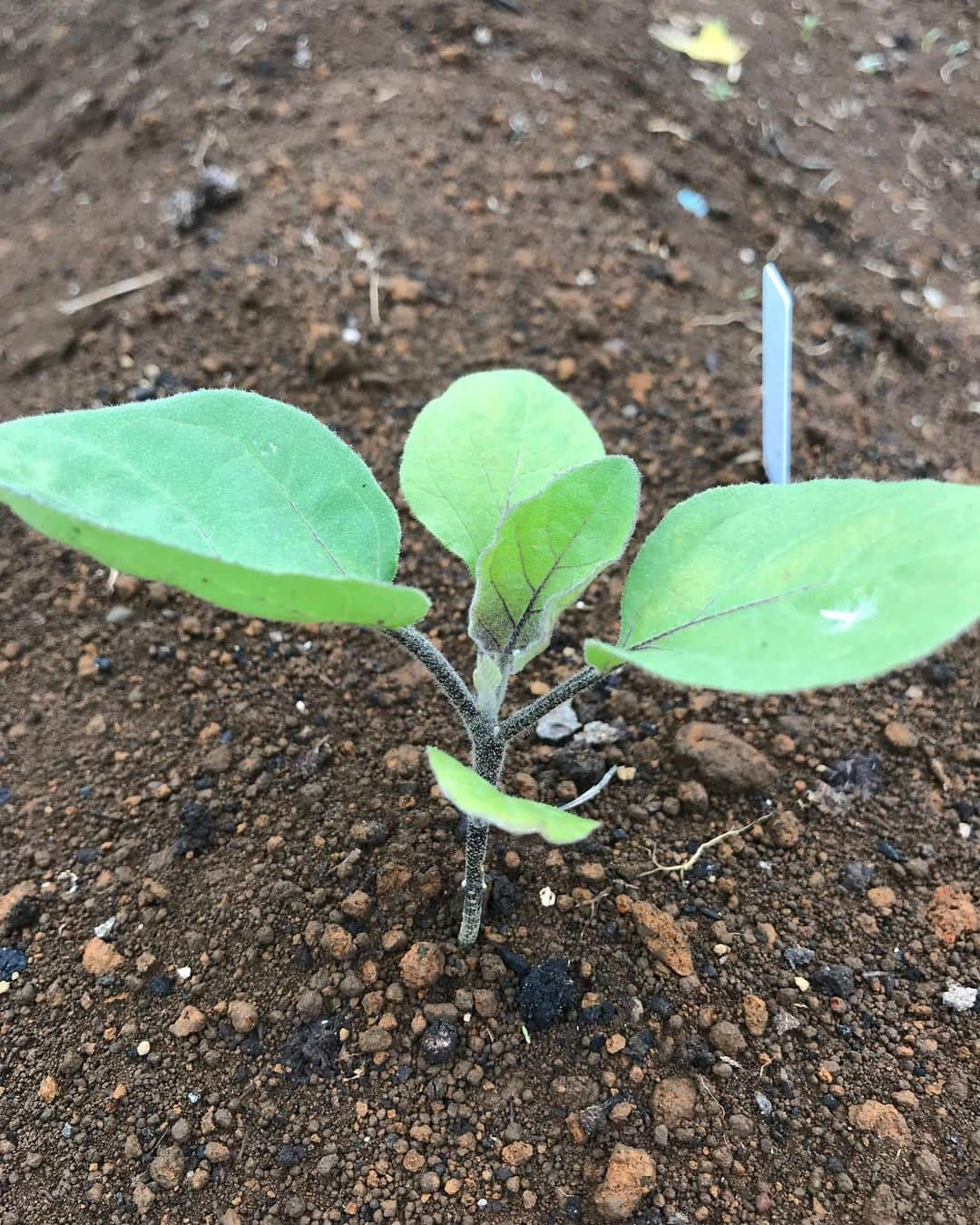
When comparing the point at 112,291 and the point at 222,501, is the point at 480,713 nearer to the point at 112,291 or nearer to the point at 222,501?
the point at 222,501

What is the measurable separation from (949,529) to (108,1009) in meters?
1.24

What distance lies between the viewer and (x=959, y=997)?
1364 millimetres

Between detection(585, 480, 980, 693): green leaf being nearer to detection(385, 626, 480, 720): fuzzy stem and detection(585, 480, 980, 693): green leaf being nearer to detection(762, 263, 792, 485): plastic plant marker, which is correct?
detection(385, 626, 480, 720): fuzzy stem

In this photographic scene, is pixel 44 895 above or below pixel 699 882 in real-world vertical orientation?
above

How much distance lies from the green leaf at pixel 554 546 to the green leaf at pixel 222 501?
13 centimetres

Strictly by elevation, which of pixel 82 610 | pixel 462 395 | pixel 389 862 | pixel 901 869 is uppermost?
pixel 462 395

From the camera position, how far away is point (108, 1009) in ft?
4.42

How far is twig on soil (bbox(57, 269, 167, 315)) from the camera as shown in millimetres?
2367

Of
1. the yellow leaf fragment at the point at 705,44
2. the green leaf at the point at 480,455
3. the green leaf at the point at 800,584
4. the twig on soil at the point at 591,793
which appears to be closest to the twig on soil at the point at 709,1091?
the twig on soil at the point at 591,793

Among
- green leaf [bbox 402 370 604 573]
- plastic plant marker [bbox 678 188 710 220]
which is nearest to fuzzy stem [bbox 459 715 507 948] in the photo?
green leaf [bbox 402 370 604 573]

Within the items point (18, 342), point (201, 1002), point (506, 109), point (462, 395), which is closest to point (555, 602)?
point (462, 395)

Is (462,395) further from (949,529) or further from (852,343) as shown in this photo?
(852,343)

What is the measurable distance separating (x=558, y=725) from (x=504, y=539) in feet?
2.31

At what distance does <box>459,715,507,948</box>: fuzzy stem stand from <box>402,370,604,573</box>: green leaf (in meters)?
0.20
